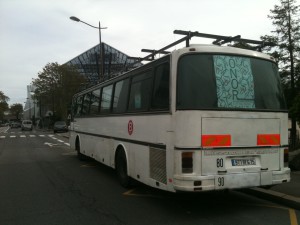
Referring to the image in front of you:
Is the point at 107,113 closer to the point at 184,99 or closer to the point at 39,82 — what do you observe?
the point at 184,99

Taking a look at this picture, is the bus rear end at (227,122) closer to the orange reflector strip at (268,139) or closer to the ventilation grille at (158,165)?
the orange reflector strip at (268,139)

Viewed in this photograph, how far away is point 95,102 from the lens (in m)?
11.5

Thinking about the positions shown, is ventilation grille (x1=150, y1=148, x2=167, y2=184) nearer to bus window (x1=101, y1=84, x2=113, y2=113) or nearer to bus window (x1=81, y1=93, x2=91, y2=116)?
bus window (x1=101, y1=84, x2=113, y2=113)

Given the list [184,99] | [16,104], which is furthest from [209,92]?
[16,104]

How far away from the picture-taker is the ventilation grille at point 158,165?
6223 mm

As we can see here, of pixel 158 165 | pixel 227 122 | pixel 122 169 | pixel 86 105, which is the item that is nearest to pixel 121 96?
pixel 122 169

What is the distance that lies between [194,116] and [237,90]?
1.03m

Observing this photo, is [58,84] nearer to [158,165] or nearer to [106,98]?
[106,98]

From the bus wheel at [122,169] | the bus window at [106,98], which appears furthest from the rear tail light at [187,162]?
the bus window at [106,98]

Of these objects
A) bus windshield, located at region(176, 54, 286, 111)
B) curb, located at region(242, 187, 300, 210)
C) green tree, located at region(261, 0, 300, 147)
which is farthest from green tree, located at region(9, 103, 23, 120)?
bus windshield, located at region(176, 54, 286, 111)

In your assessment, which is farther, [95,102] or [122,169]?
[95,102]

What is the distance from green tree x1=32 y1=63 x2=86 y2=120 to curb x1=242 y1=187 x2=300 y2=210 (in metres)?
46.5

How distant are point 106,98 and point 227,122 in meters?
4.85

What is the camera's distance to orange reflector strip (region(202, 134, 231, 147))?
5.87 m
